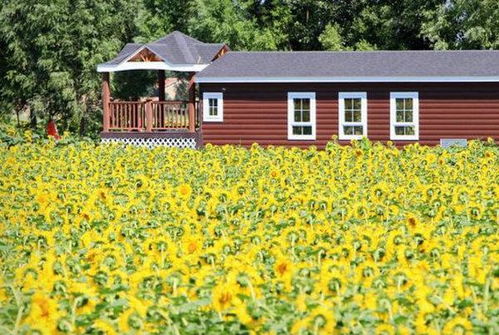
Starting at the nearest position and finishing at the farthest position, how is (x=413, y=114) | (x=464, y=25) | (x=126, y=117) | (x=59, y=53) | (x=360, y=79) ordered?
(x=360, y=79)
(x=413, y=114)
(x=126, y=117)
(x=59, y=53)
(x=464, y=25)

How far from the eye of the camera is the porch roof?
30250 mm

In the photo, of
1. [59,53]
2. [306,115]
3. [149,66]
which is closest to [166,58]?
[149,66]

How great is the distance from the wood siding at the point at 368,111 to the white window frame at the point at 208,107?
107 mm

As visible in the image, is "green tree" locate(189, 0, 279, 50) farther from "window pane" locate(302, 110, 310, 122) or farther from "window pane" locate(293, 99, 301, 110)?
"window pane" locate(302, 110, 310, 122)

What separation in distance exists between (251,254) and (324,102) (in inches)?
833

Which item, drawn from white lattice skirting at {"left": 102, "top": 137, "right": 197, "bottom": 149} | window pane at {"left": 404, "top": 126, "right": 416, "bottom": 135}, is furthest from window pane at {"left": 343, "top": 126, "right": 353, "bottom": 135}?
white lattice skirting at {"left": 102, "top": 137, "right": 197, "bottom": 149}

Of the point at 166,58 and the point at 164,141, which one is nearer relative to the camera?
the point at 164,141

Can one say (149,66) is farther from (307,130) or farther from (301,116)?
(307,130)

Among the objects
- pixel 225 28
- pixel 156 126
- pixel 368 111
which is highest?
pixel 225 28

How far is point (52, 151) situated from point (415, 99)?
1108cm

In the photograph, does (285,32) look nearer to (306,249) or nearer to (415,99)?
(415,99)

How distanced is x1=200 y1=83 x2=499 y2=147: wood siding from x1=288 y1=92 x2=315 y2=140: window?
0.12 meters

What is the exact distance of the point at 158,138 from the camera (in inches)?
1173

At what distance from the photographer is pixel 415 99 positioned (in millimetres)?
28625
